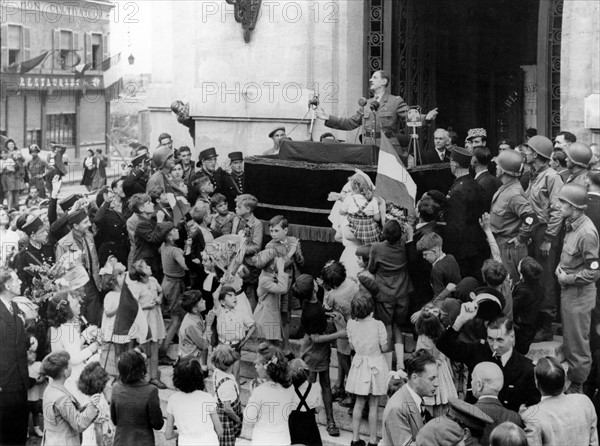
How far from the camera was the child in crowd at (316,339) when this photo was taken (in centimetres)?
1034

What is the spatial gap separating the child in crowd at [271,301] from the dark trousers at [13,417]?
8.22 ft

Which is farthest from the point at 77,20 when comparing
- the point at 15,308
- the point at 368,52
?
the point at 15,308

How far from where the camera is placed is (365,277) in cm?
1070

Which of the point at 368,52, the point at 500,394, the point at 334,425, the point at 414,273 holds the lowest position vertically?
the point at 334,425

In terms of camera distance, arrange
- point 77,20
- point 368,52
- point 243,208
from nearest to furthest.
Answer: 1. point 243,208
2. point 368,52
3. point 77,20

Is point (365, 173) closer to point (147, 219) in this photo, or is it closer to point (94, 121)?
point (147, 219)

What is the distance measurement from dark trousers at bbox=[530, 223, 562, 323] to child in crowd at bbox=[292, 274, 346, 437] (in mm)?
2223

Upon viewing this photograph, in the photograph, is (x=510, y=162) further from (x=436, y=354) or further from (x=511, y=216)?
(x=436, y=354)

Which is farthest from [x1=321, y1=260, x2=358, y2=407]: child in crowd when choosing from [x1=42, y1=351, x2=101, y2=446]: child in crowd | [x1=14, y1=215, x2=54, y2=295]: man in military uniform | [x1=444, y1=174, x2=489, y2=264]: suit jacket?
[x1=14, y1=215, x2=54, y2=295]: man in military uniform

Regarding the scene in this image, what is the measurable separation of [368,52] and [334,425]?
9.14 m

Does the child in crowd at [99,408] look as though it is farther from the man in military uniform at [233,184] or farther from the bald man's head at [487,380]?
the man in military uniform at [233,184]

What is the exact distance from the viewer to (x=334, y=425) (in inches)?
407

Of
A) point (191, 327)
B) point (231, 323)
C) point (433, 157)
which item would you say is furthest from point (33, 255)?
point (433, 157)

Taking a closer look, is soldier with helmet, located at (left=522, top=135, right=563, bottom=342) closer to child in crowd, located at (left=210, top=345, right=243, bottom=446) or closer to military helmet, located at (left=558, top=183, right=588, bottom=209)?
military helmet, located at (left=558, top=183, right=588, bottom=209)
